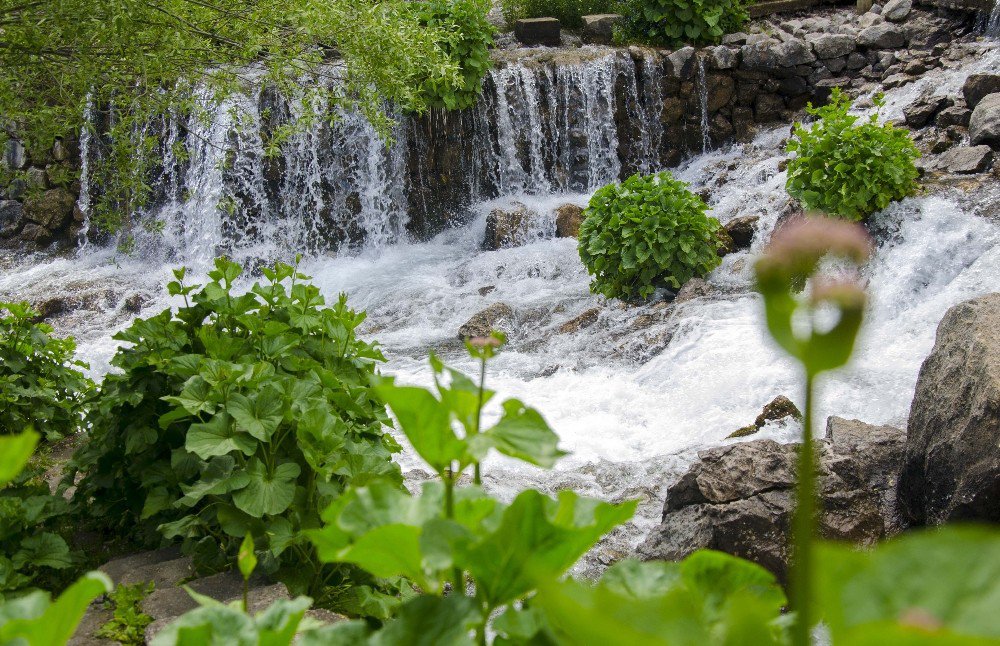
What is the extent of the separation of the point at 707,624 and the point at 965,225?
7918mm

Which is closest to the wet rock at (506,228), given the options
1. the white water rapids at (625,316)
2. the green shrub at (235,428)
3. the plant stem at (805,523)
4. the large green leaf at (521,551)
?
the white water rapids at (625,316)

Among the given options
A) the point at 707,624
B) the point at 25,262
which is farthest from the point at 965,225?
the point at 25,262

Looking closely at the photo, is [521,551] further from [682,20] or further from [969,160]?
[682,20]

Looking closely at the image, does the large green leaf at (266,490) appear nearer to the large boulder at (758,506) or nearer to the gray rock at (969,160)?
the large boulder at (758,506)

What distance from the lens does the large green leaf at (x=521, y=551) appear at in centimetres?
75

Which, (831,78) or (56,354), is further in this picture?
(831,78)

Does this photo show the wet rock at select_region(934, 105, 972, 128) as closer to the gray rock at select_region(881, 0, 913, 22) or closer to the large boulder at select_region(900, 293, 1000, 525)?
the gray rock at select_region(881, 0, 913, 22)

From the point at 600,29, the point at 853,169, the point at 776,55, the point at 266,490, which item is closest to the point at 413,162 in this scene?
the point at 600,29

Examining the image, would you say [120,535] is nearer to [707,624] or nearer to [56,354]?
[56,354]

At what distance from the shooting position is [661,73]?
503 inches

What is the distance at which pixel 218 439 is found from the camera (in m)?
2.60

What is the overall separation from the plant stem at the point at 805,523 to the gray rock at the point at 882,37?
13751 mm

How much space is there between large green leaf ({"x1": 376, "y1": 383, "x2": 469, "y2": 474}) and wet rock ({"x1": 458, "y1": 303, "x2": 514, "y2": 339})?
804cm

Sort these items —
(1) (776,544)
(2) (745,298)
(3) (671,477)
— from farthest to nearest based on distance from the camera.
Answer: (2) (745,298) < (3) (671,477) < (1) (776,544)
